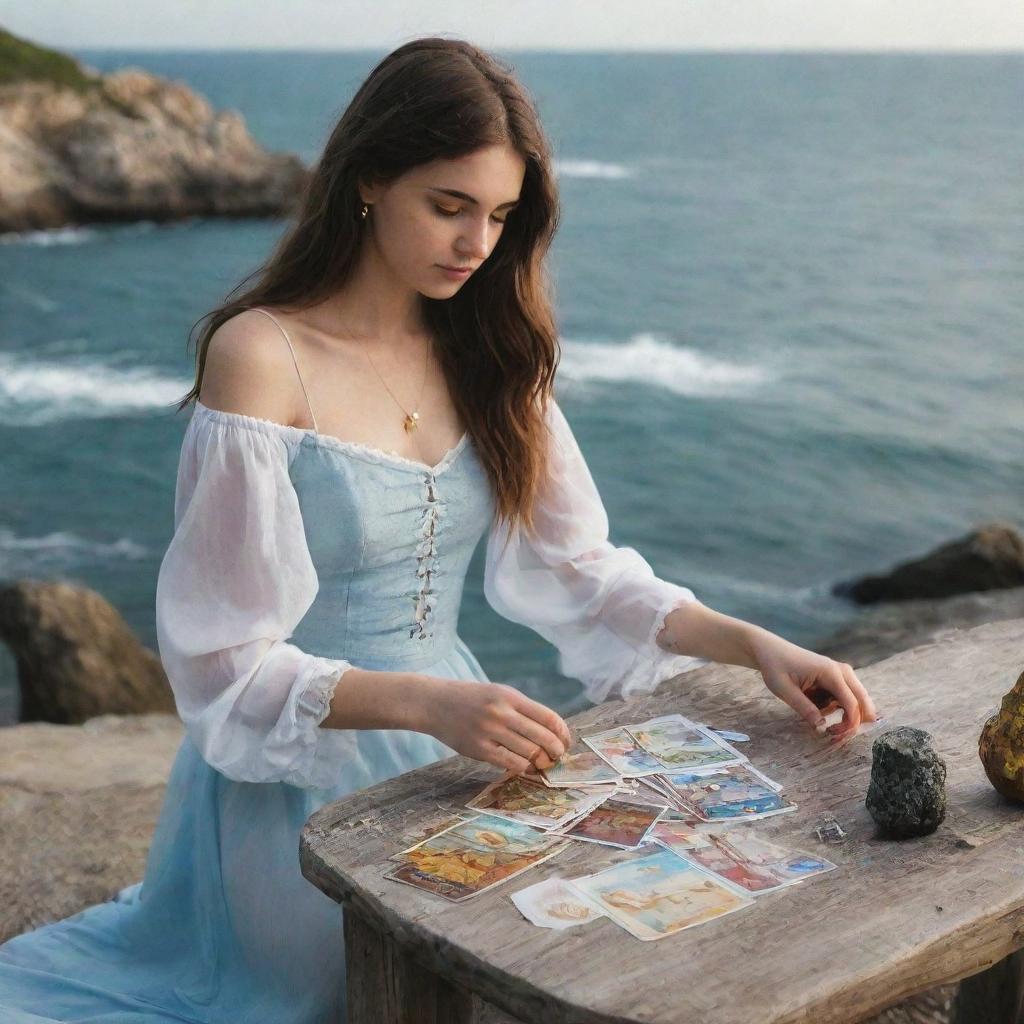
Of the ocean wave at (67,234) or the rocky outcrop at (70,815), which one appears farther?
the ocean wave at (67,234)

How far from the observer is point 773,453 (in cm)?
1597

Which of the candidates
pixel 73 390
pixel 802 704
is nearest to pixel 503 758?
pixel 802 704

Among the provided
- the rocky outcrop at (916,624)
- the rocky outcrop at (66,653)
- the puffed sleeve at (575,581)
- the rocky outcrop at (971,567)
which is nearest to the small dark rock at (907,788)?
the puffed sleeve at (575,581)

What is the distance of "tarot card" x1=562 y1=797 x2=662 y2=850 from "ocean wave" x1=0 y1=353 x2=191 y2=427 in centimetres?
1523

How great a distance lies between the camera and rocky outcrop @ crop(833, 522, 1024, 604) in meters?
8.40

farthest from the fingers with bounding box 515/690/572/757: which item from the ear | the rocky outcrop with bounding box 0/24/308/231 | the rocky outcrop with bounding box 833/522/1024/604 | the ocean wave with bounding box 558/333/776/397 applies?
the rocky outcrop with bounding box 0/24/308/231

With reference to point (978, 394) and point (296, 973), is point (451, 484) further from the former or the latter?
point (978, 394)

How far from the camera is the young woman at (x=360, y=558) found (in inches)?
81.8

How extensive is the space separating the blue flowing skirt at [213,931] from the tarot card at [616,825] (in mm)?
475

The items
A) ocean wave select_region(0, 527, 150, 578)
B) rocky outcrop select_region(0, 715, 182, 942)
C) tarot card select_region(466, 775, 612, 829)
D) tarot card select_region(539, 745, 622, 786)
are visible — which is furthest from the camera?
ocean wave select_region(0, 527, 150, 578)

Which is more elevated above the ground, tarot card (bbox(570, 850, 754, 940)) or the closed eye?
the closed eye

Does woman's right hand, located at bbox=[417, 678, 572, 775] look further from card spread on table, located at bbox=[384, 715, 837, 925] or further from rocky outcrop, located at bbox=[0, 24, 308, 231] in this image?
rocky outcrop, located at bbox=[0, 24, 308, 231]

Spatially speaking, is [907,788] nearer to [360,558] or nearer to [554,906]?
[554,906]

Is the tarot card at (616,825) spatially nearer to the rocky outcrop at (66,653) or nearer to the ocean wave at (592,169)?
the rocky outcrop at (66,653)
